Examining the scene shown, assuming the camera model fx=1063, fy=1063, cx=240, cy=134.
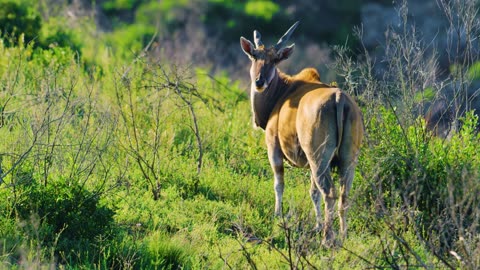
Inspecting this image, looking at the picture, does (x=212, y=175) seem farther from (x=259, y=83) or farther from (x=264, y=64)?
(x=264, y=64)

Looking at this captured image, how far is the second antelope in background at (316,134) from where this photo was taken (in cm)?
876

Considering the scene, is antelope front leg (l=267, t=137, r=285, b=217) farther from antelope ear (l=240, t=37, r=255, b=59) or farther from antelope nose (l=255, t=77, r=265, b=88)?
antelope ear (l=240, t=37, r=255, b=59)

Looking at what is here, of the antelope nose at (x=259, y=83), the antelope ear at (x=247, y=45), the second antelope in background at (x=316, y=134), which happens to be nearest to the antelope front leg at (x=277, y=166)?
the second antelope in background at (x=316, y=134)

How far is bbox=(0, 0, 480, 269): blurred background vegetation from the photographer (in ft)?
25.9

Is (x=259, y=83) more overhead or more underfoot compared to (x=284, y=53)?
more underfoot

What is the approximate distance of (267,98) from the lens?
10523mm

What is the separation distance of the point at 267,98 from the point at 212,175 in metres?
0.95

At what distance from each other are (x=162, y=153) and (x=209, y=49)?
13664 mm

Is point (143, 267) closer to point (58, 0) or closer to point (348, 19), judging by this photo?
point (58, 0)

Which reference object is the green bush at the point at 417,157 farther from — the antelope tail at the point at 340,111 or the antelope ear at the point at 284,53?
the antelope ear at the point at 284,53

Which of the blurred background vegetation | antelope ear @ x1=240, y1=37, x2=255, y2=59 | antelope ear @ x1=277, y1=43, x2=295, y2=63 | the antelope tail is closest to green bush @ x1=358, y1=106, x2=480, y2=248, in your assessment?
the blurred background vegetation

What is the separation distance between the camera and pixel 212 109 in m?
13.1

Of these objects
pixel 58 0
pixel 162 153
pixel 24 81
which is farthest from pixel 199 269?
pixel 58 0

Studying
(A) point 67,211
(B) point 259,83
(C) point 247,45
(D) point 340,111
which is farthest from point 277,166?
(A) point 67,211
